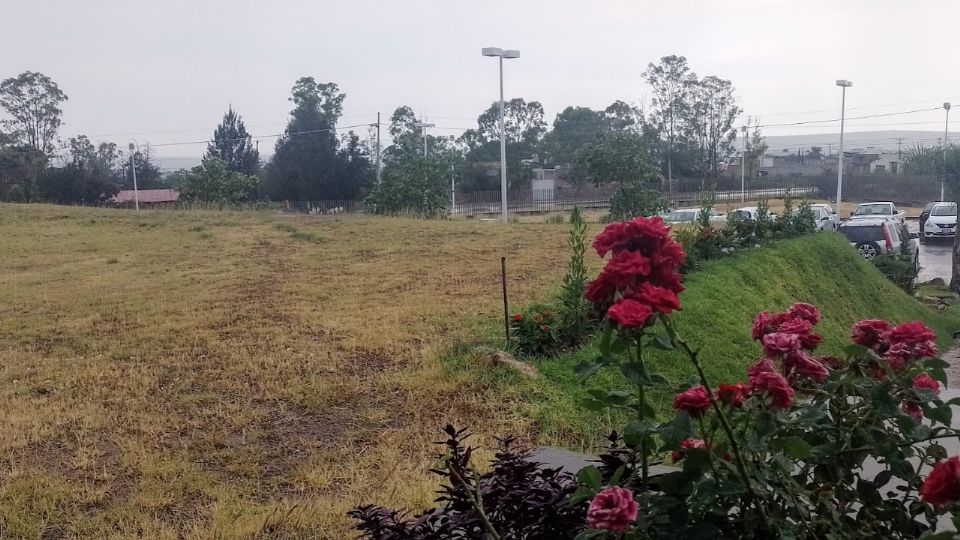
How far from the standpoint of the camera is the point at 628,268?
59.1 inches

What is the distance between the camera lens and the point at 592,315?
5.85 m

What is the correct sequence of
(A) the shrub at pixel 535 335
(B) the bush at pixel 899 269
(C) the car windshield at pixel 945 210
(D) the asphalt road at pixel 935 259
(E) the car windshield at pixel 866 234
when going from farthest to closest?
1. (C) the car windshield at pixel 945 210
2. (D) the asphalt road at pixel 935 259
3. (E) the car windshield at pixel 866 234
4. (B) the bush at pixel 899 269
5. (A) the shrub at pixel 535 335

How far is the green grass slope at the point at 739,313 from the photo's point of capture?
4.45 meters

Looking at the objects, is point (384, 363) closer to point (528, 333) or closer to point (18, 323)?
point (528, 333)

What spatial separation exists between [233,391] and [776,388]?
12.7 feet

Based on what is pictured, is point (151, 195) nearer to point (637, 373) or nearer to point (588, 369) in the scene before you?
point (588, 369)

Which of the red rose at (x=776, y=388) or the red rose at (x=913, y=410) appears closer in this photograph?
the red rose at (x=776, y=388)

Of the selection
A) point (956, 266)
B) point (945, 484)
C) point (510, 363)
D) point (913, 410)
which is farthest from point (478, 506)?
point (956, 266)

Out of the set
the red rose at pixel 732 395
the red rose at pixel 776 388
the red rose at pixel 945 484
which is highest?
the red rose at pixel 776 388

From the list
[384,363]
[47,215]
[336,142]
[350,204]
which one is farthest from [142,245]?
[336,142]

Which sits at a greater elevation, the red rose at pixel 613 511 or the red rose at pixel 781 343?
the red rose at pixel 781 343

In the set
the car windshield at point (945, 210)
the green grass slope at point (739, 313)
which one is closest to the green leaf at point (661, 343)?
the green grass slope at point (739, 313)

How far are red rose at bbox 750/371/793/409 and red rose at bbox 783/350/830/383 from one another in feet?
0.35

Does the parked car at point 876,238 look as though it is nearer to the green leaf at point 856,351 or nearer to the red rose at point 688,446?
the green leaf at point 856,351
